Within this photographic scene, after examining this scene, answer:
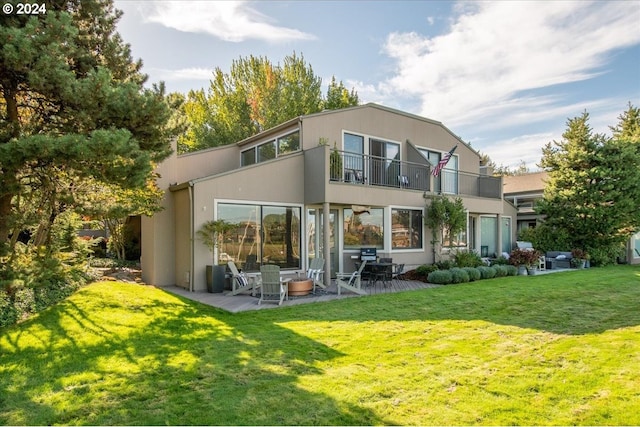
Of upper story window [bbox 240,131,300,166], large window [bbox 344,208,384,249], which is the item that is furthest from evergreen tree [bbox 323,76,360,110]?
large window [bbox 344,208,384,249]

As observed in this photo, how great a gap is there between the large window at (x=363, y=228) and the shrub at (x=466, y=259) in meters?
3.29

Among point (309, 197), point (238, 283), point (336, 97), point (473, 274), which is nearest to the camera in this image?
point (238, 283)

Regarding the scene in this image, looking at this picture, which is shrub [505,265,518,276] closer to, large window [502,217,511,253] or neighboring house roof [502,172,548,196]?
large window [502,217,511,253]

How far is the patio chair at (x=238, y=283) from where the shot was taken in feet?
33.7

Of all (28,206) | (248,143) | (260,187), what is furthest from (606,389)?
(248,143)

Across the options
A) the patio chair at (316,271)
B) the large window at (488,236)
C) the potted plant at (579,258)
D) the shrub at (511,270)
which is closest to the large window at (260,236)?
the patio chair at (316,271)

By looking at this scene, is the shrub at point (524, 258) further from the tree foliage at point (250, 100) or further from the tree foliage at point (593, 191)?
the tree foliage at point (250, 100)

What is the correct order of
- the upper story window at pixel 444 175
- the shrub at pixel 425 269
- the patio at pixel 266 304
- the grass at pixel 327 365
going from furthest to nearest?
the upper story window at pixel 444 175
the shrub at pixel 425 269
the patio at pixel 266 304
the grass at pixel 327 365

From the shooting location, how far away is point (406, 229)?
14930 mm

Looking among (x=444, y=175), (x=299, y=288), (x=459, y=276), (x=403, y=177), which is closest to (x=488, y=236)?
(x=444, y=175)

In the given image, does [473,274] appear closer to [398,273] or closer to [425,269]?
[425,269]

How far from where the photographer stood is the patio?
891cm

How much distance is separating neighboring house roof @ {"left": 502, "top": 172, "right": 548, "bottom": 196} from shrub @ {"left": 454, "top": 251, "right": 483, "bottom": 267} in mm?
13982

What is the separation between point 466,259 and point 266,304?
362 inches
